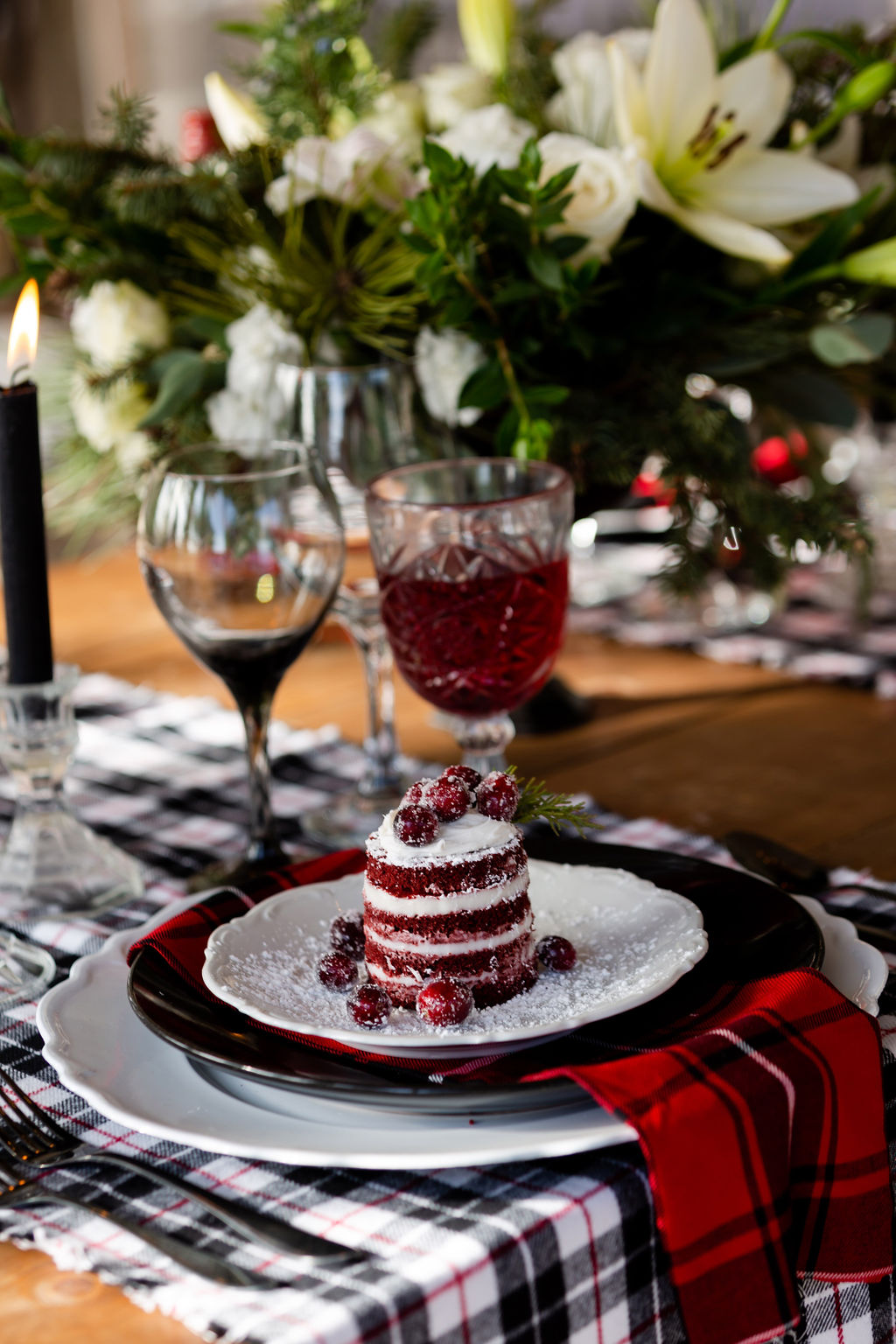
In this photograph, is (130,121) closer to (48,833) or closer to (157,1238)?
(48,833)

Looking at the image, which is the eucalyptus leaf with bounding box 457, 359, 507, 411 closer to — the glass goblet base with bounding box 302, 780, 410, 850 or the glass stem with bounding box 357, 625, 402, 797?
the glass stem with bounding box 357, 625, 402, 797

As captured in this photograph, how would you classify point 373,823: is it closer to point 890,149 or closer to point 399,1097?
point 399,1097

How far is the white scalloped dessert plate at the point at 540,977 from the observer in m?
0.58

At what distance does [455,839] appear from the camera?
2.08 feet

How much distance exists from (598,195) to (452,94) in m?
0.27

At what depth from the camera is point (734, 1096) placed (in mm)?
542

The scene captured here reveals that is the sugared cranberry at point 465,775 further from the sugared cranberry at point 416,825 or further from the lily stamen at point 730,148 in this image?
the lily stamen at point 730,148

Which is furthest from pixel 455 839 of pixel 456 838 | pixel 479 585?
pixel 479 585

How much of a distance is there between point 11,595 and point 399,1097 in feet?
1.45

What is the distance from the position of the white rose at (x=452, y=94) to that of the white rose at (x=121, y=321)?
284mm

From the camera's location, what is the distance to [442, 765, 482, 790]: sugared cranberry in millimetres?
656

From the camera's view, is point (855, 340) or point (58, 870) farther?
point (855, 340)

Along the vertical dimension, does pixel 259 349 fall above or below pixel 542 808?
above

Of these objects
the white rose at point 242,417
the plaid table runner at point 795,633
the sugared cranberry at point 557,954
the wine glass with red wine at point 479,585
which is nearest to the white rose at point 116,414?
the white rose at point 242,417
